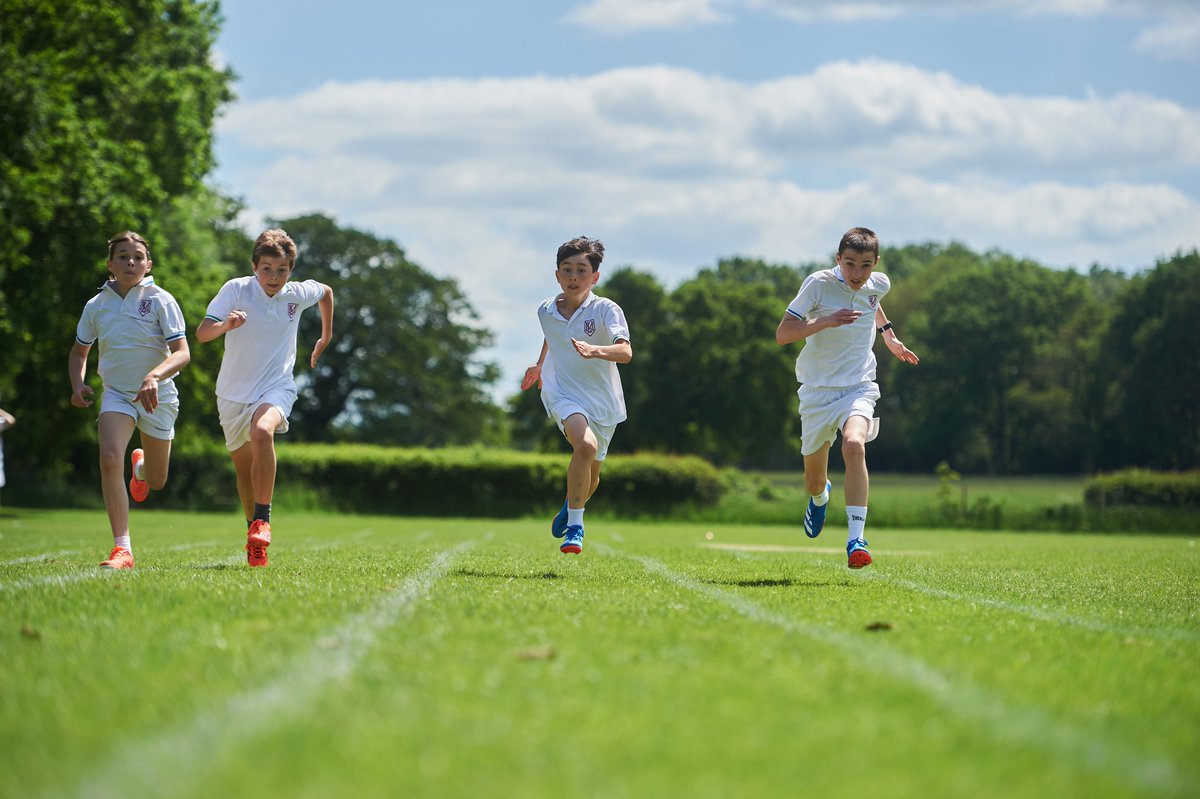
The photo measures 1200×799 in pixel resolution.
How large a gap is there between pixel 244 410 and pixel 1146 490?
41.0 m

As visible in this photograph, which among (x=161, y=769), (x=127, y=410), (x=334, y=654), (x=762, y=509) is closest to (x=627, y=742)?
(x=161, y=769)

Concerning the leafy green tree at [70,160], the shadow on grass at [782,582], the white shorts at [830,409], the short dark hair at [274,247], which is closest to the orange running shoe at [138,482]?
the short dark hair at [274,247]

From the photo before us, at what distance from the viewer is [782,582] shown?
8.54 metres

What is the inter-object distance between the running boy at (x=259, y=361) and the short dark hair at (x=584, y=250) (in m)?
1.99

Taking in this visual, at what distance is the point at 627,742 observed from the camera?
343 cm

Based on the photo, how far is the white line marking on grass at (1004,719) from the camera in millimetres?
3332

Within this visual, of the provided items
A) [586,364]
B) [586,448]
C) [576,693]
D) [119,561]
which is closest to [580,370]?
[586,364]

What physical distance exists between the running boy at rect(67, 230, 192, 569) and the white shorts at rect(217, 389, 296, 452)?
364 mm

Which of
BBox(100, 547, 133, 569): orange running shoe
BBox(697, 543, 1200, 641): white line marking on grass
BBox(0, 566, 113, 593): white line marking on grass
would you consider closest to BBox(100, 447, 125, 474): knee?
BBox(100, 547, 133, 569): orange running shoe

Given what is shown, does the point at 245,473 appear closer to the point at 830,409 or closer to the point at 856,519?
the point at 830,409

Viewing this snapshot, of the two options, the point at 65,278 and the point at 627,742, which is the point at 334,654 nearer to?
the point at 627,742

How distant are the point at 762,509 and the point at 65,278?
2148 cm

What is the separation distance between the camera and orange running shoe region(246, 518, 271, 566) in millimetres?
9117

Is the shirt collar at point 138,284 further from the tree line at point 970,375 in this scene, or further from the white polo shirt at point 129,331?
the tree line at point 970,375
